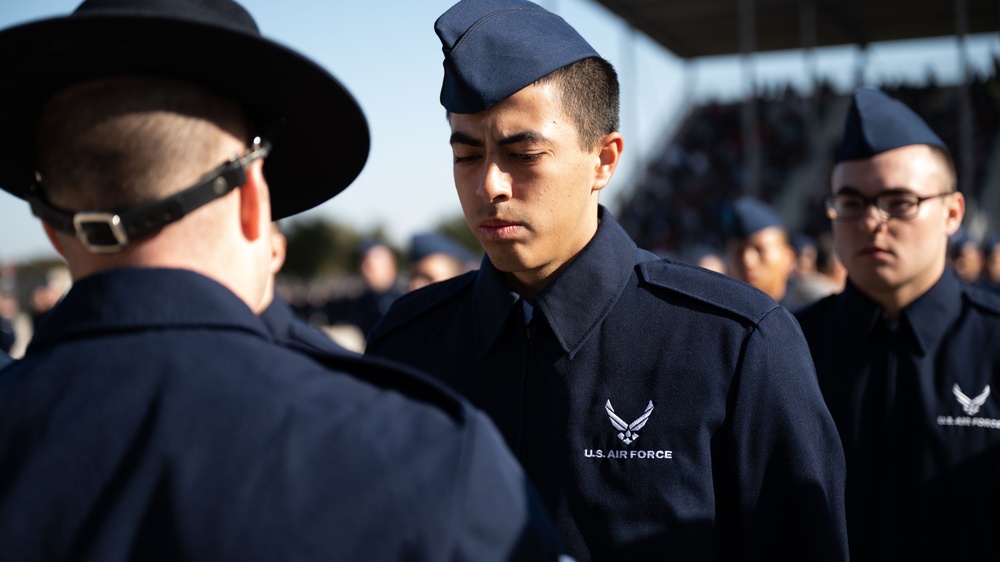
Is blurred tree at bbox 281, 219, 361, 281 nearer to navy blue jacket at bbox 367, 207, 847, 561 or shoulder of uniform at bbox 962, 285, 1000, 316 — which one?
shoulder of uniform at bbox 962, 285, 1000, 316

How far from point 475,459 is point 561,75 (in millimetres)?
1307

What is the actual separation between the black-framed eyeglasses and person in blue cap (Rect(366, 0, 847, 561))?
1358 mm

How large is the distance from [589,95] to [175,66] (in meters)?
1.26

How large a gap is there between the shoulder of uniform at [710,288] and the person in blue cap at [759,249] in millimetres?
3918

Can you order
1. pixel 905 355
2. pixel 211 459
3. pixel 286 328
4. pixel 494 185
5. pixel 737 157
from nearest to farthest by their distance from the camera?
pixel 211 459, pixel 494 185, pixel 905 355, pixel 286 328, pixel 737 157

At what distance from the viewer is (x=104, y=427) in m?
1.36

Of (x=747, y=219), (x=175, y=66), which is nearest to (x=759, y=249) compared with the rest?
(x=747, y=219)

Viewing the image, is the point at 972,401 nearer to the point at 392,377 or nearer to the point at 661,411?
the point at 661,411

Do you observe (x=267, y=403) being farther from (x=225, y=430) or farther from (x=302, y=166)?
(x=302, y=166)

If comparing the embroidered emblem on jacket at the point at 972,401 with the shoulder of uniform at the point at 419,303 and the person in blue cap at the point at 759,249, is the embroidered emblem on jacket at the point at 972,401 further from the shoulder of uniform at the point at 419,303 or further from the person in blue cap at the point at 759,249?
the person in blue cap at the point at 759,249

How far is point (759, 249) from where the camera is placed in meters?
6.56

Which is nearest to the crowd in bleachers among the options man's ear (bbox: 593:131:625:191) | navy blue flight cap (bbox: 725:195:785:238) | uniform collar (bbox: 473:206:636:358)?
navy blue flight cap (bbox: 725:195:785:238)

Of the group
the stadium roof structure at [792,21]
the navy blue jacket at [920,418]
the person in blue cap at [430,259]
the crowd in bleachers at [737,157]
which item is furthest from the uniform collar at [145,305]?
the stadium roof structure at [792,21]

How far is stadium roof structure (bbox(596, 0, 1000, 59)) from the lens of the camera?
26156 mm
